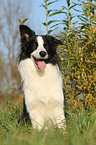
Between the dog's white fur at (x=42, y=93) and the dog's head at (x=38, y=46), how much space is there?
15 cm

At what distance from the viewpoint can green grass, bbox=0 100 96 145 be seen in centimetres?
252

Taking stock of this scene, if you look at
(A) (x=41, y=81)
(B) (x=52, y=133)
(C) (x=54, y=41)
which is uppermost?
(C) (x=54, y=41)

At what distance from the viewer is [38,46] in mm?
4148

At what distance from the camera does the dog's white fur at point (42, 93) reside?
4125mm

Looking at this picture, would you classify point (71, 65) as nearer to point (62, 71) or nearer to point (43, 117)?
Result: point (62, 71)

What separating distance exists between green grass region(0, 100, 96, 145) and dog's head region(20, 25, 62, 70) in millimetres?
1203

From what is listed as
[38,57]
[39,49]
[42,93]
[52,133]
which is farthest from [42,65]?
[52,133]

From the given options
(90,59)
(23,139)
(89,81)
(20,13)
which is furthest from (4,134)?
(20,13)

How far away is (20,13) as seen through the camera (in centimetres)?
1405

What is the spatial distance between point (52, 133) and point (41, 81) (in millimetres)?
1330

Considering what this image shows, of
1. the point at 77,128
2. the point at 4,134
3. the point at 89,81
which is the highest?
the point at 89,81

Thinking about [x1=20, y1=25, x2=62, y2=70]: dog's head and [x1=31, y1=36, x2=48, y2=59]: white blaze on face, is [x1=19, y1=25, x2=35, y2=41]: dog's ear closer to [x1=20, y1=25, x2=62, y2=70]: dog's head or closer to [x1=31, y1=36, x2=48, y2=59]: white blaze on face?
[x1=20, y1=25, x2=62, y2=70]: dog's head

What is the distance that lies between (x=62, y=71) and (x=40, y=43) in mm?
757

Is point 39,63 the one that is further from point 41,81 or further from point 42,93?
point 42,93
